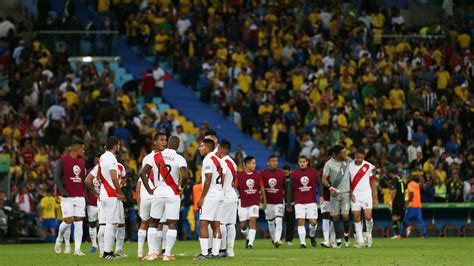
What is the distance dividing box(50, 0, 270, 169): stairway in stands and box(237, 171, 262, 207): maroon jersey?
45.7 ft

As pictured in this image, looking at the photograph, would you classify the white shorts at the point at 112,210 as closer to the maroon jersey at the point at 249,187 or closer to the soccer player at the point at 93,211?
the soccer player at the point at 93,211

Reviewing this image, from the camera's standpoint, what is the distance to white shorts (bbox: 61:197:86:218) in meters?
30.3

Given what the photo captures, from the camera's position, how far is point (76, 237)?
100 ft

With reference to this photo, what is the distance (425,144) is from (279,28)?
10292 mm

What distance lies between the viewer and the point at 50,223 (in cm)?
4166

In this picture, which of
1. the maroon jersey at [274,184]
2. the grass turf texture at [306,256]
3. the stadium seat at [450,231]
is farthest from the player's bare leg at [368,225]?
the stadium seat at [450,231]

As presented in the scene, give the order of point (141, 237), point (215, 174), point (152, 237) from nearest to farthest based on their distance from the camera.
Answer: point (152, 237) → point (215, 174) → point (141, 237)

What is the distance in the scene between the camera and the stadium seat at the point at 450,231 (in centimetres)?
4441

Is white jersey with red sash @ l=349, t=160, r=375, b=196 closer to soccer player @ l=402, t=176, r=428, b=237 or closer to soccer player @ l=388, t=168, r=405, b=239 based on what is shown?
soccer player @ l=388, t=168, r=405, b=239

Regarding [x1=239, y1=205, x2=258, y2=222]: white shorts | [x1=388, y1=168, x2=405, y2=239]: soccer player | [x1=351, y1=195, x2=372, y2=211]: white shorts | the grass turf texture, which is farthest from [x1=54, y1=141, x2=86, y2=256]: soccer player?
[x1=388, y1=168, x2=405, y2=239]: soccer player

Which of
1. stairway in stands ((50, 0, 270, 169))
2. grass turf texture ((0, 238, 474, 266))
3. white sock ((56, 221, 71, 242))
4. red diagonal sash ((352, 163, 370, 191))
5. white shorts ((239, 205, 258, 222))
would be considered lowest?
grass turf texture ((0, 238, 474, 266))

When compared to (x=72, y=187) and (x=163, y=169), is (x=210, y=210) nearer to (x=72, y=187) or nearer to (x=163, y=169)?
(x=163, y=169)

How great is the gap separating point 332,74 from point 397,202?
11978 millimetres

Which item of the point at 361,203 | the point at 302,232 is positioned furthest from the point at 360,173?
the point at 302,232
